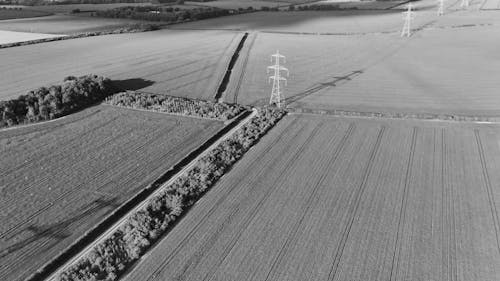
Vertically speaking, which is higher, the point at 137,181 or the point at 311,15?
the point at 311,15

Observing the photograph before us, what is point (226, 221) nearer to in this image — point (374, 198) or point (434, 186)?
point (374, 198)

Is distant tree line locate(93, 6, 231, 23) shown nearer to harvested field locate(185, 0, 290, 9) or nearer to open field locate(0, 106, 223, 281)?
harvested field locate(185, 0, 290, 9)

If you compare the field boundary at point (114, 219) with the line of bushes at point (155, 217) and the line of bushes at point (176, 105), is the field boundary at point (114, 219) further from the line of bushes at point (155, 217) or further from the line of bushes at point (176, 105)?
the line of bushes at point (176, 105)

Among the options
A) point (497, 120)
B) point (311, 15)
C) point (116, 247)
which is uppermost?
point (311, 15)

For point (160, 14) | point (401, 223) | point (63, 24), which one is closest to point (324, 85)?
point (401, 223)

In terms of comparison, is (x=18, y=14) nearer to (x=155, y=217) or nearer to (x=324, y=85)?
(x=324, y=85)

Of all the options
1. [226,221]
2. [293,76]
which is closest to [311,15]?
[293,76]
